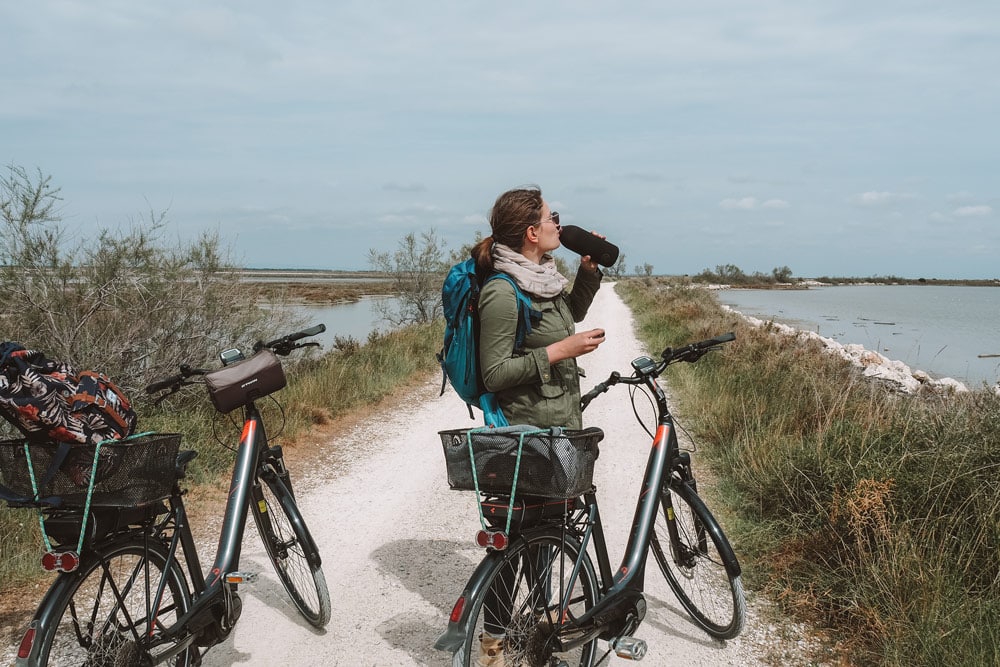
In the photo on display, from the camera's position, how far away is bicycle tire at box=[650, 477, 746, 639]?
3195 millimetres

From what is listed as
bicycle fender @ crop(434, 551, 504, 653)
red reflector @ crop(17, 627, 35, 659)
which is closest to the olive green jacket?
bicycle fender @ crop(434, 551, 504, 653)

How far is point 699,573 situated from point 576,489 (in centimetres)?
142

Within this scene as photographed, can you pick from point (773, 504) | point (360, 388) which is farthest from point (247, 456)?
point (360, 388)

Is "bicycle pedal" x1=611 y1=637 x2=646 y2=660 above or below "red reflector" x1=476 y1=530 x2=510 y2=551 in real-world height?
below

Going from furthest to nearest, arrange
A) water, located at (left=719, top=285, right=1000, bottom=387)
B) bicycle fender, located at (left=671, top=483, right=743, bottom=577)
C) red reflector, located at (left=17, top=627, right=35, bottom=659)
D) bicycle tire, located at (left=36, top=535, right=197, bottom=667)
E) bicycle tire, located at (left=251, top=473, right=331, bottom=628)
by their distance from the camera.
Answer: water, located at (left=719, top=285, right=1000, bottom=387), bicycle tire, located at (left=251, top=473, right=331, bottom=628), bicycle fender, located at (left=671, top=483, right=743, bottom=577), bicycle tire, located at (left=36, top=535, right=197, bottom=667), red reflector, located at (left=17, top=627, right=35, bottom=659)

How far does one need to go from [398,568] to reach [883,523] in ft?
9.06

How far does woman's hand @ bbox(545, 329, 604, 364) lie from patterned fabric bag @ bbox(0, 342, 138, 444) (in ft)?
5.33

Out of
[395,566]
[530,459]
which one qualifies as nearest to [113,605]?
A: [530,459]

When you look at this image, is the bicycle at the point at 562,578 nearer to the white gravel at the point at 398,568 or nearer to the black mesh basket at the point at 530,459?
the black mesh basket at the point at 530,459

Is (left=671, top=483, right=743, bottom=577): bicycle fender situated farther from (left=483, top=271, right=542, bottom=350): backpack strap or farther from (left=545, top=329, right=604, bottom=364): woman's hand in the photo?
(left=483, top=271, right=542, bottom=350): backpack strap

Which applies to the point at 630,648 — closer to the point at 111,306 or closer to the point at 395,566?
the point at 395,566

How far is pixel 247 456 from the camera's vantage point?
9.82 ft

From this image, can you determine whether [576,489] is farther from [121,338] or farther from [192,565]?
[121,338]

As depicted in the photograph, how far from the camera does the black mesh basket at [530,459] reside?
2352mm
